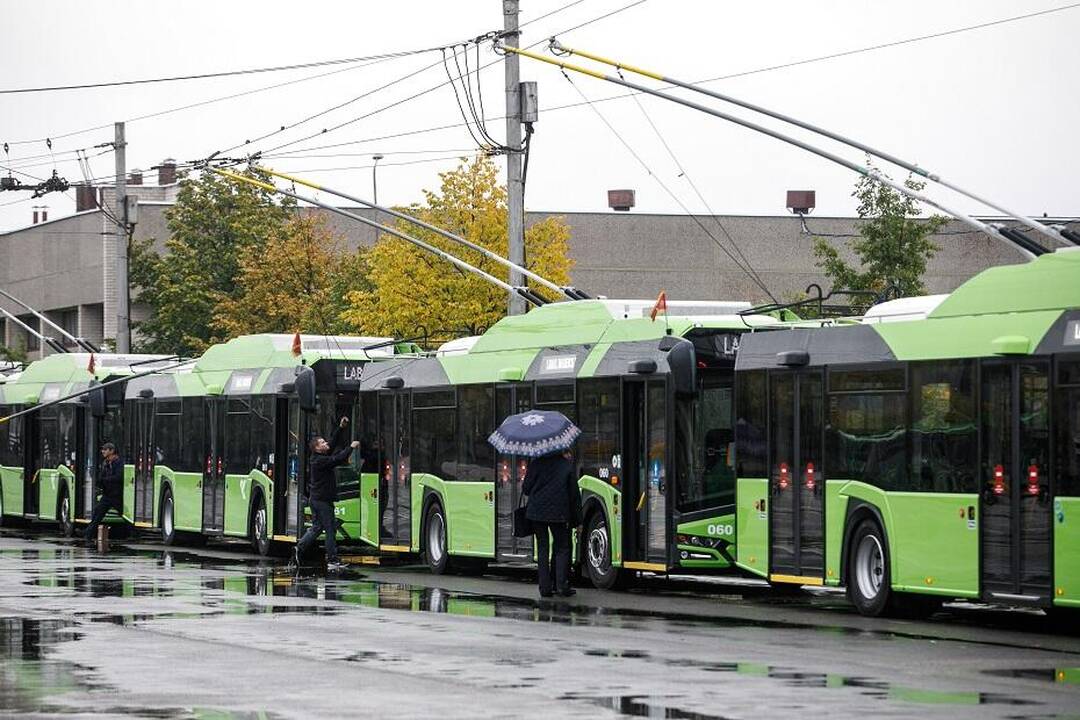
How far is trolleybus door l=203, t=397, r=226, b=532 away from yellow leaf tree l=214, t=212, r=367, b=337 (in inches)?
991

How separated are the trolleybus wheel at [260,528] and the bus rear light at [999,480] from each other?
1756 cm

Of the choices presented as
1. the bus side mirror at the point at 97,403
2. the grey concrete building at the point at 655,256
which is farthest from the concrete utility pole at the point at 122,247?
the grey concrete building at the point at 655,256

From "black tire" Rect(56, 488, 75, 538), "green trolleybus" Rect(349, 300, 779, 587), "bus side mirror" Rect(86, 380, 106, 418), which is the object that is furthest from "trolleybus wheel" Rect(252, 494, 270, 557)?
"black tire" Rect(56, 488, 75, 538)

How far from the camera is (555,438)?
77.5ft

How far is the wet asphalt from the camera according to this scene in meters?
12.9

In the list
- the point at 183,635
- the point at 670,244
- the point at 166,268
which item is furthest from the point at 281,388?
the point at 670,244

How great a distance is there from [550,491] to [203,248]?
49839mm

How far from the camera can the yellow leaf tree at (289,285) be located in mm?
63719

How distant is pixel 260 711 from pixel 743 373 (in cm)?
1171

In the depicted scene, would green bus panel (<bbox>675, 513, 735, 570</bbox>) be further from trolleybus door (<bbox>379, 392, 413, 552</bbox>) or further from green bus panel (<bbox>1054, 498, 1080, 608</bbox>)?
trolleybus door (<bbox>379, 392, 413, 552</bbox>)

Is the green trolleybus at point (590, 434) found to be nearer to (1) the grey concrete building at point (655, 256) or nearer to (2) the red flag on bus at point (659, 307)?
(2) the red flag on bus at point (659, 307)

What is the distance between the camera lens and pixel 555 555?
2375 centimetres

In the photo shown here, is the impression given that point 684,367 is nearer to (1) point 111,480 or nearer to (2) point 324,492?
Answer: (2) point 324,492

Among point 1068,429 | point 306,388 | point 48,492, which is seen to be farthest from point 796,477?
point 48,492
